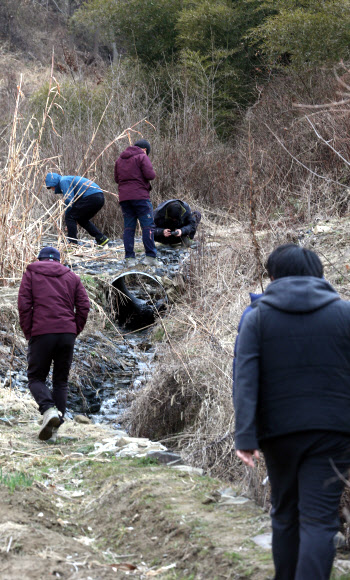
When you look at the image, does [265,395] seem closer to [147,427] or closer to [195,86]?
[147,427]

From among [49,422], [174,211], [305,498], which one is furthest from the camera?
[174,211]

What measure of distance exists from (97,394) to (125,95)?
11297 mm

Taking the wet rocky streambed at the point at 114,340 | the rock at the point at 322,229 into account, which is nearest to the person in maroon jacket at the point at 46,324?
the wet rocky streambed at the point at 114,340

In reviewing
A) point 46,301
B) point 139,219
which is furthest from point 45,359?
point 139,219

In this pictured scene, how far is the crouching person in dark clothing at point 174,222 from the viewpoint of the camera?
11578 mm

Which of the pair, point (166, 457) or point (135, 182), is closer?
point (166, 457)

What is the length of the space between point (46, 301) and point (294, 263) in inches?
124

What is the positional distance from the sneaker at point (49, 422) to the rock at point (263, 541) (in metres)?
2.37

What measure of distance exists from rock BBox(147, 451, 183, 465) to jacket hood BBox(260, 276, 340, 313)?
8.10ft

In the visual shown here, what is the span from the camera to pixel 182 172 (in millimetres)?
15859

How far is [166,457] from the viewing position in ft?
16.7

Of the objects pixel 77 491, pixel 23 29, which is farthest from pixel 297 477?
pixel 23 29

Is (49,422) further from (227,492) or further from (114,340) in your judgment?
(114,340)

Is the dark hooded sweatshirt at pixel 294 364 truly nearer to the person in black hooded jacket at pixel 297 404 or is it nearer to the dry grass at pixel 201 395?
the person in black hooded jacket at pixel 297 404
